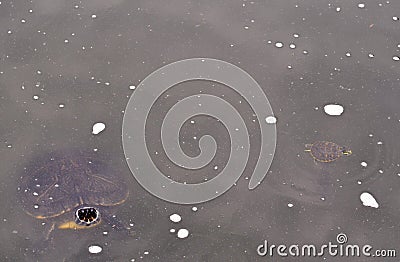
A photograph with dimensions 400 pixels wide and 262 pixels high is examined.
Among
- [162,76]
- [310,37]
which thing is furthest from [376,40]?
[162,76]

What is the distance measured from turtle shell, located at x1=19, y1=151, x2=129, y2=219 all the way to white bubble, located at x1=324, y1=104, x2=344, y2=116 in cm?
136

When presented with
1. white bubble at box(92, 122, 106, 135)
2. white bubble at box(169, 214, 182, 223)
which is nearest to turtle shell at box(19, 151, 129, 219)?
white bubble at box(92, 122, 106, 135)

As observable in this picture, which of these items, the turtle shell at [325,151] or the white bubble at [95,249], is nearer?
the white bubble at [95,249]

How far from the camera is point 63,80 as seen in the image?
11.6 ft

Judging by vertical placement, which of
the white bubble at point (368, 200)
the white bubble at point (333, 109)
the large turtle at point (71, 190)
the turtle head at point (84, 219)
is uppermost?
the white bubble at point (333, 109)

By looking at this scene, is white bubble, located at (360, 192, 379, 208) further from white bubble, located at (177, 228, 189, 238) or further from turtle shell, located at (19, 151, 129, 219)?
turtle shell, located at (19, 151, 129, 219)

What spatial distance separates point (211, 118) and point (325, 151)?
0.71m

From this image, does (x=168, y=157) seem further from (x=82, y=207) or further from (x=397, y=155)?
(x=397, y=155)

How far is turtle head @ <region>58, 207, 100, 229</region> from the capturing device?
2879 mm

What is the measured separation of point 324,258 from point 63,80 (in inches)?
76.7

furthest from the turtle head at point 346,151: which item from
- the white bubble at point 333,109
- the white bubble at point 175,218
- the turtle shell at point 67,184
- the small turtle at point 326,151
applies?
the turtle shell at point 67,184

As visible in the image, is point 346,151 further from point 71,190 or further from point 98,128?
point 71,190

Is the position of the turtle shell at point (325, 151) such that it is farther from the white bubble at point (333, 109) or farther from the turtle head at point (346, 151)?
the white bubble at point (333, 109)

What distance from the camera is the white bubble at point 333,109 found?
11.3 ft
